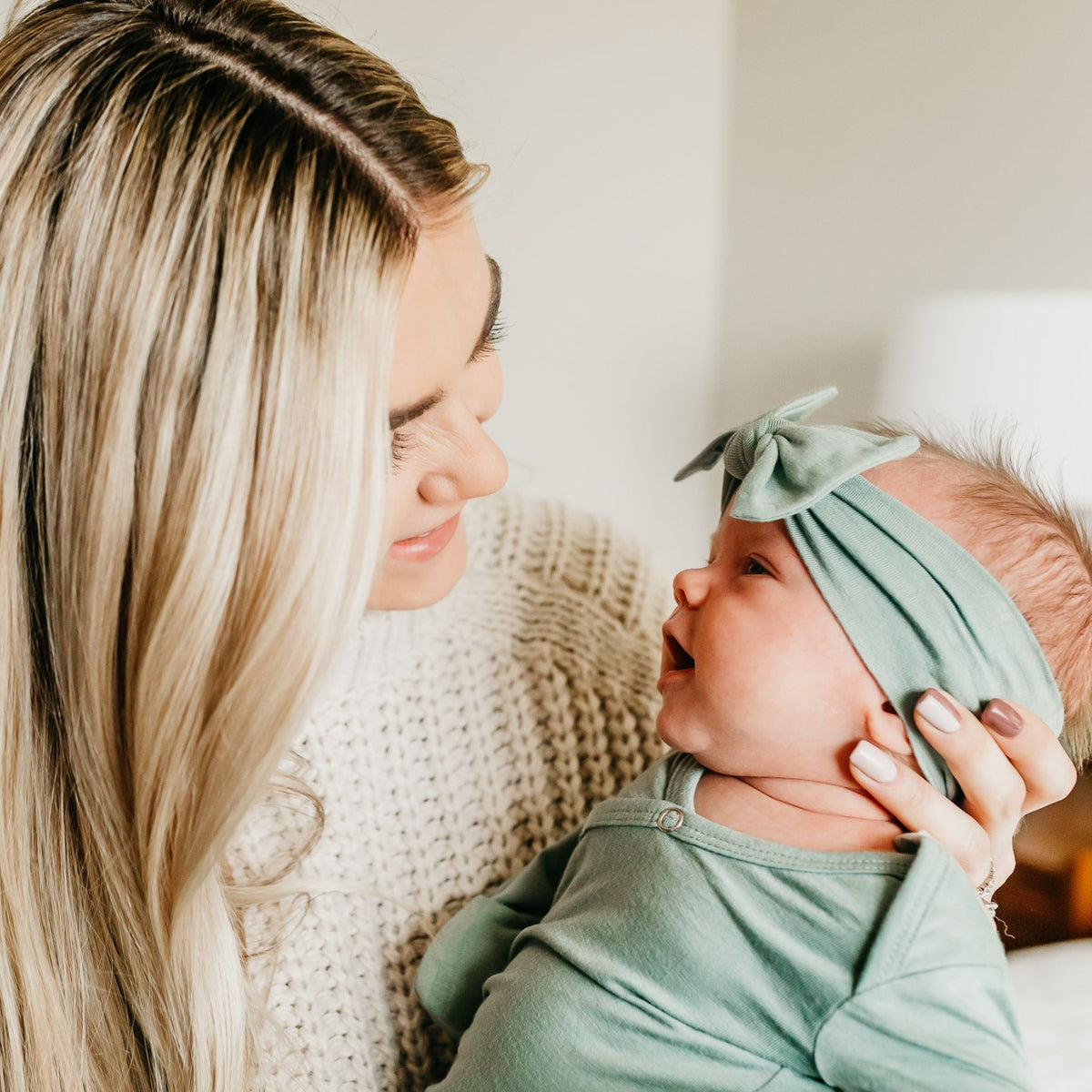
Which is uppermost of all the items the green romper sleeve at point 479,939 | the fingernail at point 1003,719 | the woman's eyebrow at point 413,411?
the woman's eyebrow at point 413,411

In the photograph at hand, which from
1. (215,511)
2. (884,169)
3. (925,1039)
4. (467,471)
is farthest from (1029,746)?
(884,169)

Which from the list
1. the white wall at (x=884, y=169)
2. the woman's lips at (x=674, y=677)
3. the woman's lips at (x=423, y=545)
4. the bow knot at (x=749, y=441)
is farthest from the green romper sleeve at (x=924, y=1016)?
the white wall at (x=884, y=169)

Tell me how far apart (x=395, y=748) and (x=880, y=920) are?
52 centimetres

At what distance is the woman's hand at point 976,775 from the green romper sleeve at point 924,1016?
2.8 inches

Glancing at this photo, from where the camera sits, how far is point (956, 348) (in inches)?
57.8

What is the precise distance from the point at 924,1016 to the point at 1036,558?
0.38 metres

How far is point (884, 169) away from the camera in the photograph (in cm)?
150

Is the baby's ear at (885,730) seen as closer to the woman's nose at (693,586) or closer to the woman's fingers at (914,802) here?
the woman's fingers at (914,802)

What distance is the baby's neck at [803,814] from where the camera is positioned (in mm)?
769

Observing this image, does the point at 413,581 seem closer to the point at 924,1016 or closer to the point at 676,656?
the point at 676,656

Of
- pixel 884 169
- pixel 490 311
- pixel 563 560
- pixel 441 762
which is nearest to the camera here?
pixel 490 311

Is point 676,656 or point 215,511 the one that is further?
point 676,656

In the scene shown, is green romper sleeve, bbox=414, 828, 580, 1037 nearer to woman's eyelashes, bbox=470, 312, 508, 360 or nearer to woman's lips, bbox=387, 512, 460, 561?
woman's lips, bbox=387, 512, 460, 561

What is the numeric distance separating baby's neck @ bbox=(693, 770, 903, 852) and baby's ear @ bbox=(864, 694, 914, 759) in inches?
1.9
